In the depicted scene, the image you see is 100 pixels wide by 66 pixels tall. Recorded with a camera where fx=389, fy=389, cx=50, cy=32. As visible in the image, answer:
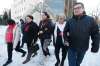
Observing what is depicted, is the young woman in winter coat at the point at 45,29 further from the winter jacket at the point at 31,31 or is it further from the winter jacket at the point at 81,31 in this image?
the winter jacket at the point at 81,31

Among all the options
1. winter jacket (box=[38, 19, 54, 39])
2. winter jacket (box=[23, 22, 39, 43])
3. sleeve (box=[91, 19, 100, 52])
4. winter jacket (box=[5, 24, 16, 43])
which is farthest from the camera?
winter jacket (box=[23, 22, 39, 43])

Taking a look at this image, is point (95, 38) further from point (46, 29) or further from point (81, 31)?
point (46, 29)

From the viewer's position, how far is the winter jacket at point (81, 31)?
7254 millimetres

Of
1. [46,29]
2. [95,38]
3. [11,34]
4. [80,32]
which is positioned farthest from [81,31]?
[46,29]

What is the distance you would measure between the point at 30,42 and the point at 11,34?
96 cm

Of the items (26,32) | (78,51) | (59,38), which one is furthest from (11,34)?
(78,51)

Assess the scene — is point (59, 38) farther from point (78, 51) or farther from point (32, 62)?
point (78, 51)

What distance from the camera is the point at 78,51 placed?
7.34 metres

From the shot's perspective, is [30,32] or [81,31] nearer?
[81,31]

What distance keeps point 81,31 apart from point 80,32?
0.03 m

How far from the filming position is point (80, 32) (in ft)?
23.9

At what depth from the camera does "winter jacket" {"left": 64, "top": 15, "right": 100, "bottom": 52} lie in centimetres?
725

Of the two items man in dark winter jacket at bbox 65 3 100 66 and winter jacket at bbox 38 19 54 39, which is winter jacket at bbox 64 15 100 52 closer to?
man in dark winter jacket at bbox 65 3 100 66

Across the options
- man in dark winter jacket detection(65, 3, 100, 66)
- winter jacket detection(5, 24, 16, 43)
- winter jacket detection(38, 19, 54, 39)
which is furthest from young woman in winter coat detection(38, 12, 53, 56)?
man in dark winter jacket detection(65, 3, 100, 66)
